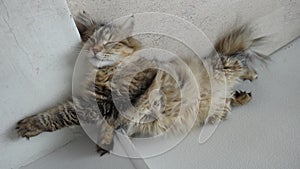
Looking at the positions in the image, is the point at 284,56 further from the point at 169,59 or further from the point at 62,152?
the point at 62,152

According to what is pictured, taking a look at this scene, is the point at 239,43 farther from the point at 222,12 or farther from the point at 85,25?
the point at 85,25

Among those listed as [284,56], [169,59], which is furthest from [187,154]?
[284,56]

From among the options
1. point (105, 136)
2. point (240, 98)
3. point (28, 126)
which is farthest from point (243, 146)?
point (28, 126)

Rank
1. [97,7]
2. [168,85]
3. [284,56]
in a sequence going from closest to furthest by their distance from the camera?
[97,7], [168,85], [284,56]

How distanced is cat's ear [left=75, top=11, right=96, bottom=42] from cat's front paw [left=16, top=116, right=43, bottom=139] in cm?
29

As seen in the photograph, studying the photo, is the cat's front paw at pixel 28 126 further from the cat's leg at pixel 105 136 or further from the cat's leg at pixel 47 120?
the cat's leg at pixel 105 136

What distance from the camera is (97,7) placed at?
1.02 meters

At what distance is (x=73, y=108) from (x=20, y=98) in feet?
0.51

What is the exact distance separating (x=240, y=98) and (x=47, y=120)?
0.67m

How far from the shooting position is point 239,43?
4.18 ft

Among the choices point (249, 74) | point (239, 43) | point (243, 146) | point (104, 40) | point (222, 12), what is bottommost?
point (243, 146)

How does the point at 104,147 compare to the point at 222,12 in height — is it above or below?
below

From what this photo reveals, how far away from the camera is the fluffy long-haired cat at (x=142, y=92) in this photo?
1023 mm

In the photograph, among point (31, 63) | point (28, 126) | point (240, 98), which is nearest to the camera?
point (31, 63)
